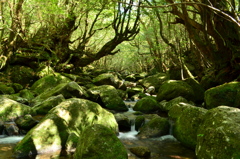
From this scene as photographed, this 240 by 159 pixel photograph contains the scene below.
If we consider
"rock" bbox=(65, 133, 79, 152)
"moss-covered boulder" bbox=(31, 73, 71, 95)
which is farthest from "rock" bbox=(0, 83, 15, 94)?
"rock" bbox=(65, 133, 79, 152)

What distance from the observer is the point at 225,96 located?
8016mm

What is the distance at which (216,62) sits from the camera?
9.92 metres

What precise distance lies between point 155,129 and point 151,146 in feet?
3.28

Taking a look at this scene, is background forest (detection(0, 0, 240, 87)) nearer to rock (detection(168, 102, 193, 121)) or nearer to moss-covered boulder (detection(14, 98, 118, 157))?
rock (detection(168, 102, 193, 121))

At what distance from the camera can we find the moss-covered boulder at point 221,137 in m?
3.54

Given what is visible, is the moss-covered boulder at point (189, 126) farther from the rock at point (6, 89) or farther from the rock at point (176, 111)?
the rock at point (6, 89)

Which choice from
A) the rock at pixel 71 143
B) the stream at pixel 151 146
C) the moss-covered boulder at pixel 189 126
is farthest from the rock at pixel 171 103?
the rock at pixel 71 143

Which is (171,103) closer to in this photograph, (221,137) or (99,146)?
(221,137)

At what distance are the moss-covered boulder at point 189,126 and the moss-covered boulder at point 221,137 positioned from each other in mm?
1088

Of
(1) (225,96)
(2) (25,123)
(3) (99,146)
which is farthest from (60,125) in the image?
(1) (225,96)

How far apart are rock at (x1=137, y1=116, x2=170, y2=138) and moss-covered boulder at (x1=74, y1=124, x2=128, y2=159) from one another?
8.19 ft

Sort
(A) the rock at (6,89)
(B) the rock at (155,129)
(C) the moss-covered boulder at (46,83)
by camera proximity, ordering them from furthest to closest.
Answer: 1. (C) the moss-covered boulder at (46,83)
2. (A) the rock at (6,89)
3. (B) the rock at (155,129)

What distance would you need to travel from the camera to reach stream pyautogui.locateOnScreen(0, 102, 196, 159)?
15.6ft

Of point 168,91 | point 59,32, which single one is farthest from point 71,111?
point 59,32
